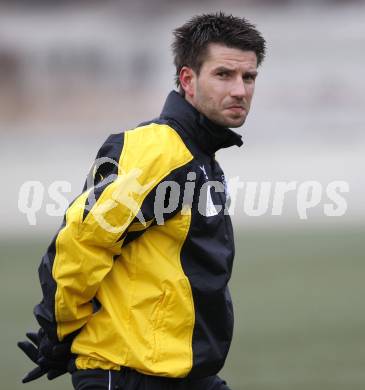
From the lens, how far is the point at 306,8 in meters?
28.4

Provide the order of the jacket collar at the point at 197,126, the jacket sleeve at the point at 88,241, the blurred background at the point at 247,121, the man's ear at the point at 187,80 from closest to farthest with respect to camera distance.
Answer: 1. the jacket sleeve at the point at 88,241
2. the jacket collar at the point at 197,126
3. the man's ear at the point at 187,80
4. the blurred background at the point at 247,121

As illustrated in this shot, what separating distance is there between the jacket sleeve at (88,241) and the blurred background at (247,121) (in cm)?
636

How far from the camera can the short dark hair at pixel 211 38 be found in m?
3.64

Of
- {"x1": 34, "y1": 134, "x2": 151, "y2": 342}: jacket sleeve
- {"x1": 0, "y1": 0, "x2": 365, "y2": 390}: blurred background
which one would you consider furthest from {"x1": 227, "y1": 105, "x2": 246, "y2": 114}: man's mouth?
{"x1": 0, "y1": 0, "x2": 365, "y2": 390}: blurred background

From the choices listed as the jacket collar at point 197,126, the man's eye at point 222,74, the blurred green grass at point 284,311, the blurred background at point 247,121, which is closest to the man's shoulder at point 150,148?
the jacket collar at point 197,126

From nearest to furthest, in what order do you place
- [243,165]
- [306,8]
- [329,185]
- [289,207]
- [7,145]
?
[289,207]
[329,185]
[243,165]
[7,145]
[306,8]

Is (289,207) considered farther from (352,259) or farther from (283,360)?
(283,360)

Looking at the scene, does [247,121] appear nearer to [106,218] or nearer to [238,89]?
[238,89]

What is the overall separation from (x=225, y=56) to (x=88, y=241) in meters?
0.86

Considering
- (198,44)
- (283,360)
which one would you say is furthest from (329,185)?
(198,44)

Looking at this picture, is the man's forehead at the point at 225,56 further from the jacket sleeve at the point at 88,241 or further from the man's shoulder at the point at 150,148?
the jacket sleeve at the point at 88,241

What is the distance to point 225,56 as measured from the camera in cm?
362

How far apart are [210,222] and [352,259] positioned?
8.63 meters

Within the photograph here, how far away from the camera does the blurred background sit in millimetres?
12242
